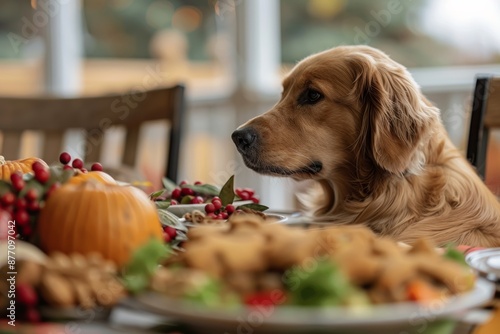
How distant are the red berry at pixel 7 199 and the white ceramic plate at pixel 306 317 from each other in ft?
0.91

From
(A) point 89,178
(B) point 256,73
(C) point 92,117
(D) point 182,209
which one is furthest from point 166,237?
(B) point 256,73

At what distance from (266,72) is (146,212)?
371 cm

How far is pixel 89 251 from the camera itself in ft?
2.61

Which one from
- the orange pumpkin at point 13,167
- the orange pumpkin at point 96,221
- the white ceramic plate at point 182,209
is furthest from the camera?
the white ceramic plate at point 182,209

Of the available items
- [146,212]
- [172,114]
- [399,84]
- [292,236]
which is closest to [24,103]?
[172,114]

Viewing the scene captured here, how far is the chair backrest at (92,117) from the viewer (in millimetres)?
2373

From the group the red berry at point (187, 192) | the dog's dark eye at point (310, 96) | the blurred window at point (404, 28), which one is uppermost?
the blurred window at point (404, 28)

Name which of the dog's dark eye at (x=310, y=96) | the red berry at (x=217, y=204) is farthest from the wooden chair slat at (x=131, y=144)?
the red berry at (x=217, y=204)

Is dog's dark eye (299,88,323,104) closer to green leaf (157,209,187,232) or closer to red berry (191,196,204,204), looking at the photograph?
red berry (191,196,204,204)

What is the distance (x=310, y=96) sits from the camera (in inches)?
73.4

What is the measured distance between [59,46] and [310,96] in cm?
307

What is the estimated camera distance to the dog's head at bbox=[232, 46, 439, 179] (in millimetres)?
1749

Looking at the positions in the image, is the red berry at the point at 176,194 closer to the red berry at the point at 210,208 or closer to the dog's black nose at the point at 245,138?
the red berry at the point at 210,208

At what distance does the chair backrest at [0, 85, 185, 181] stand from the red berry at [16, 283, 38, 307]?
1653 millimetres
